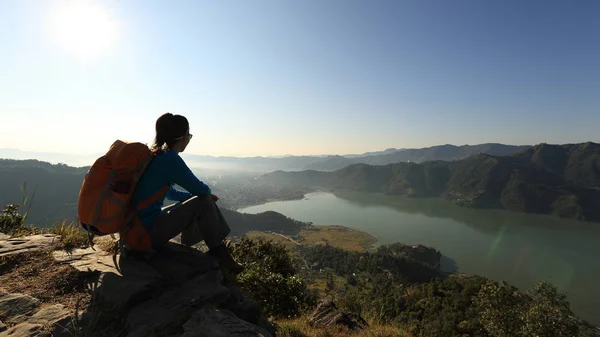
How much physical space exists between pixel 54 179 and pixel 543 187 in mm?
310464

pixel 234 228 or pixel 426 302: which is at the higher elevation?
pixel 426 302

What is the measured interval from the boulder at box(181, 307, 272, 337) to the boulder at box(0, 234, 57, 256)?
3.57 meters

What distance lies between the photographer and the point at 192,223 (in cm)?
437

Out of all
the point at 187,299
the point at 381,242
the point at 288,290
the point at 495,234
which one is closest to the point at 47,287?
the point at 187,299

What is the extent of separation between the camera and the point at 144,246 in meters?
4.18

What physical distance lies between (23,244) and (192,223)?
346 cm

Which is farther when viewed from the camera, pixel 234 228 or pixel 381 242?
pixel 234 228

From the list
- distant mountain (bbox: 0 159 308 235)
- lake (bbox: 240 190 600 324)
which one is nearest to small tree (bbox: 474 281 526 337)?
lake (bbox: 240 190 600 324)

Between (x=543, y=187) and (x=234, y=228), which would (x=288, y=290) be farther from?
(x=543, y=187)

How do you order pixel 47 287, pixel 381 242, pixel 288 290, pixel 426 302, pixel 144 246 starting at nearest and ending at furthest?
pixel 47 287 → pixel 144 246 → pixel 288 290 → pixel 426 302 → pixel 381 242

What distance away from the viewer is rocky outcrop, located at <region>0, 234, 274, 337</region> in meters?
3.15

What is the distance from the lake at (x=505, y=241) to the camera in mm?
88537

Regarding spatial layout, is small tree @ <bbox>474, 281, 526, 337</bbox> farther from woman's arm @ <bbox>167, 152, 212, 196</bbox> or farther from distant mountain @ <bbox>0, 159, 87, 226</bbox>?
distant mountain @ <bbox>0, 159, 87, 226</bbox>

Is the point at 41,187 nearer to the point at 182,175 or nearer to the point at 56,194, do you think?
the point at 56,194
